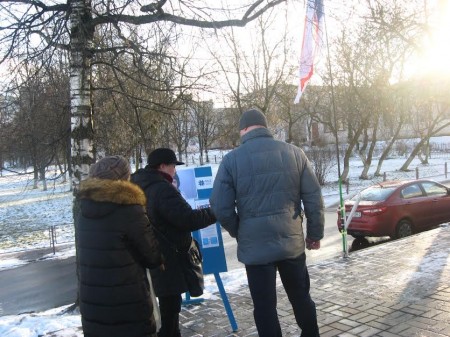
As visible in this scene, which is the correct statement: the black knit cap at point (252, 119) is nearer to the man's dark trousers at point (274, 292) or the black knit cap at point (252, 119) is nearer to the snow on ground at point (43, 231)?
the man's dark trousers at point (274, 292)

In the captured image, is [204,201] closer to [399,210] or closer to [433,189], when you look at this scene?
[399,210]

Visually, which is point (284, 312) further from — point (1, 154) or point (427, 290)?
point (1, 154)

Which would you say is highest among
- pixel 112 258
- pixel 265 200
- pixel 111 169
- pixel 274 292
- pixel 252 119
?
pixel 252 119

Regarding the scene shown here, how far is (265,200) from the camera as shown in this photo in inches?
140

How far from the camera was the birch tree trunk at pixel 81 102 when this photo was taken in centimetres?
631

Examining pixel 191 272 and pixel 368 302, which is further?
pixel 368 302

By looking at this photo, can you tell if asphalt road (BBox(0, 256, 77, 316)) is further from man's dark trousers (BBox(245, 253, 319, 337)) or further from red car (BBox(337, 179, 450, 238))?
red car (BBox(337, 179, 450, 238))

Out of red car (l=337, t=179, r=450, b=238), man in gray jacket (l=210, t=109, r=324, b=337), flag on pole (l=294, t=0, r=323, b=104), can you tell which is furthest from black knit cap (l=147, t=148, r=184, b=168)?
red car (l=337, t=179, r=450, b=238)

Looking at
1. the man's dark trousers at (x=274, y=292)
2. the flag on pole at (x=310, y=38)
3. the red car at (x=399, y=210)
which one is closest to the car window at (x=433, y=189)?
the red car at (x=399, y=210)

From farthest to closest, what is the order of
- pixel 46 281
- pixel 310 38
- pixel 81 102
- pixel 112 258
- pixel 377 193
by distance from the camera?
pixel 377 193
pixel 46 281
pixel 310 38
pixel 81 102
pixel 112 258

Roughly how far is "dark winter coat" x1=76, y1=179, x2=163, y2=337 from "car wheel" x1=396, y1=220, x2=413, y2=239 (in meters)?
9.86

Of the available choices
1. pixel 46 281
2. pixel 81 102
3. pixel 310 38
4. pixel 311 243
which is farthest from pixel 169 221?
pixel 46 281

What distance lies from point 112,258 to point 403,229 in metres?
10.3

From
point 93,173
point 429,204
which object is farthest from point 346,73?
point 93,173
